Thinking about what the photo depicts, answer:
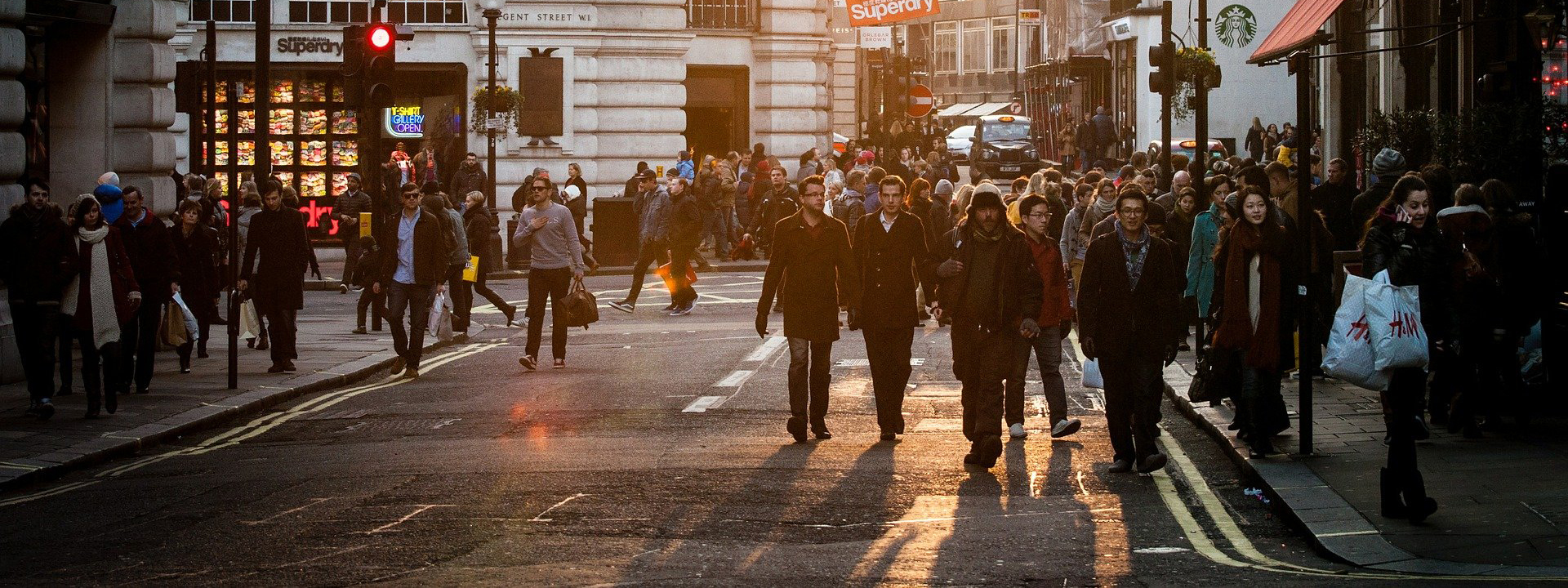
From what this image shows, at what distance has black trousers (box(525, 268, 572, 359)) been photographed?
54.9ft

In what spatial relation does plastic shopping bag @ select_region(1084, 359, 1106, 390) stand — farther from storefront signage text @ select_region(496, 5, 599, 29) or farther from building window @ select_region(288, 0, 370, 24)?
building window @ select_region(288, 0, 370, 24)

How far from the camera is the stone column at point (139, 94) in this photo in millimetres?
19625

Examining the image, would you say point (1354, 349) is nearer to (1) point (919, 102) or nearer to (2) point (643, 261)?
(2) point (643, 261)

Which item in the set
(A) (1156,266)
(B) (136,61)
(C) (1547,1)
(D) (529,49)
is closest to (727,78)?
(D) (529,49)

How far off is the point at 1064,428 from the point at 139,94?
11899 millimetres

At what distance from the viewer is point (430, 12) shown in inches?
1420

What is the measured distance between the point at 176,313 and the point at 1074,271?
7.97m

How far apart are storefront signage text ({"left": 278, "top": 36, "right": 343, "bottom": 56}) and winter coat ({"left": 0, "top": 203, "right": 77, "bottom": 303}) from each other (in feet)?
71.5

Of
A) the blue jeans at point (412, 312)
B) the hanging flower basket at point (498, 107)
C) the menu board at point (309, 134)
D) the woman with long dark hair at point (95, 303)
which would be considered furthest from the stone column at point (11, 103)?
the menu board at point (309, 134)


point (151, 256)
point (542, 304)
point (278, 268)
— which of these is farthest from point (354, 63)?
point (151, 256)

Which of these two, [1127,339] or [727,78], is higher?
[727,78]

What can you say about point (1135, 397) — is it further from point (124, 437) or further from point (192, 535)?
point (124, 437)

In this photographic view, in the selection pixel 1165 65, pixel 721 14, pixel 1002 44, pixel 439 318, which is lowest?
pixel 439 318

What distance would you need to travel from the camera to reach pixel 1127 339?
35.0 ft
